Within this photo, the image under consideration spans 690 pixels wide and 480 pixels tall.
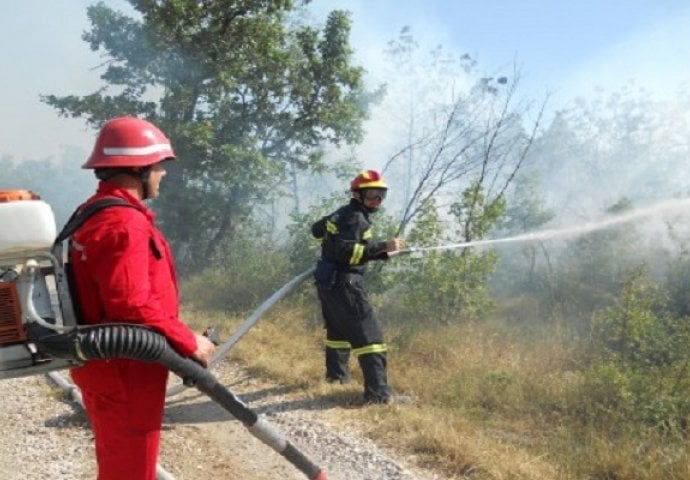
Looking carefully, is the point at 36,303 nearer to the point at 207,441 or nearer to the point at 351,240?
the point at 207,441

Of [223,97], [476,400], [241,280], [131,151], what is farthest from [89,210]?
[223,97]

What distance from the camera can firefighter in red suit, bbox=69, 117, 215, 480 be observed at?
2195 mm

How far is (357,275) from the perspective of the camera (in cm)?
551

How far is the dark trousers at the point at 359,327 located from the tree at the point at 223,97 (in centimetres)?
802

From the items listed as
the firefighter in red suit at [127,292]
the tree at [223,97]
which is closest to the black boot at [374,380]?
the firefighter in red suit at [127,292]

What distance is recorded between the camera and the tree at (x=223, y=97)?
12781 mm

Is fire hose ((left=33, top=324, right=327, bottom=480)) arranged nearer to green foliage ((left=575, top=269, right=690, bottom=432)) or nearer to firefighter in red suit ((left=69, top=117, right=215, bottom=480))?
firefighter in red suit ((left=69, top=117, right=215, bottom=480))

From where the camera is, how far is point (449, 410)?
5.10m

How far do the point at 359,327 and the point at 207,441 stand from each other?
5.14 feet

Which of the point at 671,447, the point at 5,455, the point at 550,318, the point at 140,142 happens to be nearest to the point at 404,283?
the point at 550,318

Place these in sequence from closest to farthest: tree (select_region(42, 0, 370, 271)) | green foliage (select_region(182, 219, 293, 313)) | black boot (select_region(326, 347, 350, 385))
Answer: black boot (select_region(326, 347, 350, 385)), green foliage (select_region(182, 219, 293, 313)), tree (select_region(42, 0, 370, 271))

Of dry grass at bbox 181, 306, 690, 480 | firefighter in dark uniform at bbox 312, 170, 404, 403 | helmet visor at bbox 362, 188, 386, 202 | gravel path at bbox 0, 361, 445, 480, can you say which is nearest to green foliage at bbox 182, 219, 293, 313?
dry grass at bbox 181, 306, 690, 480

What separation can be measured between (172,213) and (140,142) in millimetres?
12455

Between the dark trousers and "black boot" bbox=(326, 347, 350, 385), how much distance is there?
0.18 m
